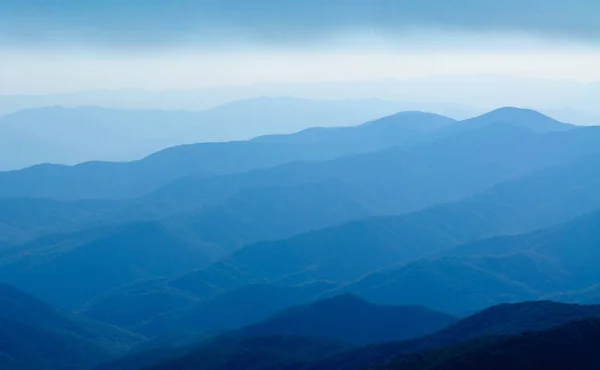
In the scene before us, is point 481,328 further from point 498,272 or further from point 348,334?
point 498,272

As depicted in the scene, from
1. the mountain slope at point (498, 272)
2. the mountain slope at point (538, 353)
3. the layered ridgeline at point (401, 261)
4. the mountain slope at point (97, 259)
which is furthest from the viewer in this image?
→ the mountain slope at point (97, 259)

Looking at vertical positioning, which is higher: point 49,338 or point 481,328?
point 49,338

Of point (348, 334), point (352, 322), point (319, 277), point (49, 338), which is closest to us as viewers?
point (348, 334)

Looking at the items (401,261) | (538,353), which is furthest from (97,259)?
(538,353)

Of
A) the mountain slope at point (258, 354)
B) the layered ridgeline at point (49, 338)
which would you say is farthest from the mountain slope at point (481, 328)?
the layered ridgeline at point (49, 338)

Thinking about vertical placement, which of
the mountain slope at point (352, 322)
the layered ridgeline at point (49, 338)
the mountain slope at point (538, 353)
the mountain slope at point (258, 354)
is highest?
the layered ridgeline at point (49, 338)

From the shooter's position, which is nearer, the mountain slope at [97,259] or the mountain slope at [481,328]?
the mountain slope at [481,328]

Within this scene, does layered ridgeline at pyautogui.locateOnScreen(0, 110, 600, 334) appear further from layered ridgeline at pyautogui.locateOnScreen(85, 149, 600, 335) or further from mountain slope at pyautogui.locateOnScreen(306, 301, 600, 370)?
mountain slope at pyautogui.locateOnScreen(306, 301, 600, 370)

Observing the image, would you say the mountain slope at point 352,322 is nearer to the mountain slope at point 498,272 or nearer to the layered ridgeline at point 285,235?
the mountain slope at point 498,272

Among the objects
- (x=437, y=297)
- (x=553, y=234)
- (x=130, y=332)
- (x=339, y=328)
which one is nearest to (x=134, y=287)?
(x=130, y=332)
